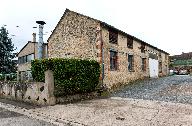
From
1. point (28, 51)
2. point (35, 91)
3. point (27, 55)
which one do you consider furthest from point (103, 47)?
point (27, 55)

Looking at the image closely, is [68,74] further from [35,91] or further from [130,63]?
[130,63]

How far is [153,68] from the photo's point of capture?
2975 centimetres

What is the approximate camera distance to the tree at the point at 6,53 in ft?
139

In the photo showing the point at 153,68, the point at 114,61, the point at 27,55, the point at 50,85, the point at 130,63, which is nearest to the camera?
the point at 50,85

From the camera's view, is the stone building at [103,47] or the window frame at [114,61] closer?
the stone building at [103,47]

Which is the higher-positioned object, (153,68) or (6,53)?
(6,53)

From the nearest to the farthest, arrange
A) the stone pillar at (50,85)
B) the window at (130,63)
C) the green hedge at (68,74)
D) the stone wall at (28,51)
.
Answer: the stone pillar at (50,85), the green hedge at (68,74), the window at (130,63), the stone wall at (28,51)

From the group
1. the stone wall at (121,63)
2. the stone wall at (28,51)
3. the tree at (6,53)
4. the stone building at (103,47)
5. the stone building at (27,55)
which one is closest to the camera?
the stone building at (103,47)

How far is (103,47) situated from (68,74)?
537 centimetres

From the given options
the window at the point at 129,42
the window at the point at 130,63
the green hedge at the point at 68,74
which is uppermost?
the window at the point at 129,42

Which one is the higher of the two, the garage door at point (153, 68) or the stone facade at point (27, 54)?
the stone facade at point (27, 54)

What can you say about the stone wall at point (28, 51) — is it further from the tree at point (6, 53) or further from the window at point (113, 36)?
the window at point (113, 36)

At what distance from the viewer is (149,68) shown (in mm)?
28109

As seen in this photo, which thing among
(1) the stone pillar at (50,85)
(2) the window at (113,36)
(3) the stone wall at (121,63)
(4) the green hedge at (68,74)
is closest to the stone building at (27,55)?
(3) the stone wall at (121,63)
